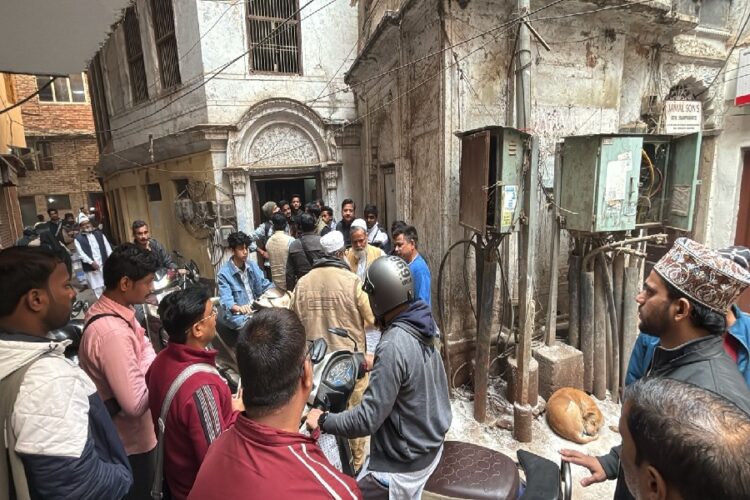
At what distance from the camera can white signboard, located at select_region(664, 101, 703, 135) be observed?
212 inches

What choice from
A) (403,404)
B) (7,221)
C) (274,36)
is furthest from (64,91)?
(403,404)

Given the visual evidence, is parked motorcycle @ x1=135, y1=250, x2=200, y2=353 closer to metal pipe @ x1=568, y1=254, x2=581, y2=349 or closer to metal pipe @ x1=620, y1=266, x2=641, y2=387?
metal pipe @ x1=568, y1=254, x2=581, y2=349

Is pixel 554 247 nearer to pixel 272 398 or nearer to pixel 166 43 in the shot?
pixel 272 398

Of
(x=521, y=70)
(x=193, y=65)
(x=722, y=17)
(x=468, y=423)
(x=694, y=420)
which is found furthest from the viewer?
(x=193, y=65)

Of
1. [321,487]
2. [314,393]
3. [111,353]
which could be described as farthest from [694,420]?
[111,353]

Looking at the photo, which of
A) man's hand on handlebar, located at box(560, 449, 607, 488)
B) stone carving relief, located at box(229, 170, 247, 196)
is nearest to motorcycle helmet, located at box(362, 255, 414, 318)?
man's hand on handlebar, located at box(560, 449, 607, 488)

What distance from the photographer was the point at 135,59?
10000 mm

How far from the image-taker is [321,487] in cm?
108

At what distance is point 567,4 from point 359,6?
19.1ft

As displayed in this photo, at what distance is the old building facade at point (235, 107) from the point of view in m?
7.84

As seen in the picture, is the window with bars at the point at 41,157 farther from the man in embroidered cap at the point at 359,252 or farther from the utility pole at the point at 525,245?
the utility pole at the point at 525,245

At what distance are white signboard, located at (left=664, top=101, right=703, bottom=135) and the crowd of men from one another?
166 inches

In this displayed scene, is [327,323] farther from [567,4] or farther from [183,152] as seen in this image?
[183,152]

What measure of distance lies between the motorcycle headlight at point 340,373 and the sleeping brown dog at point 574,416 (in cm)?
274
